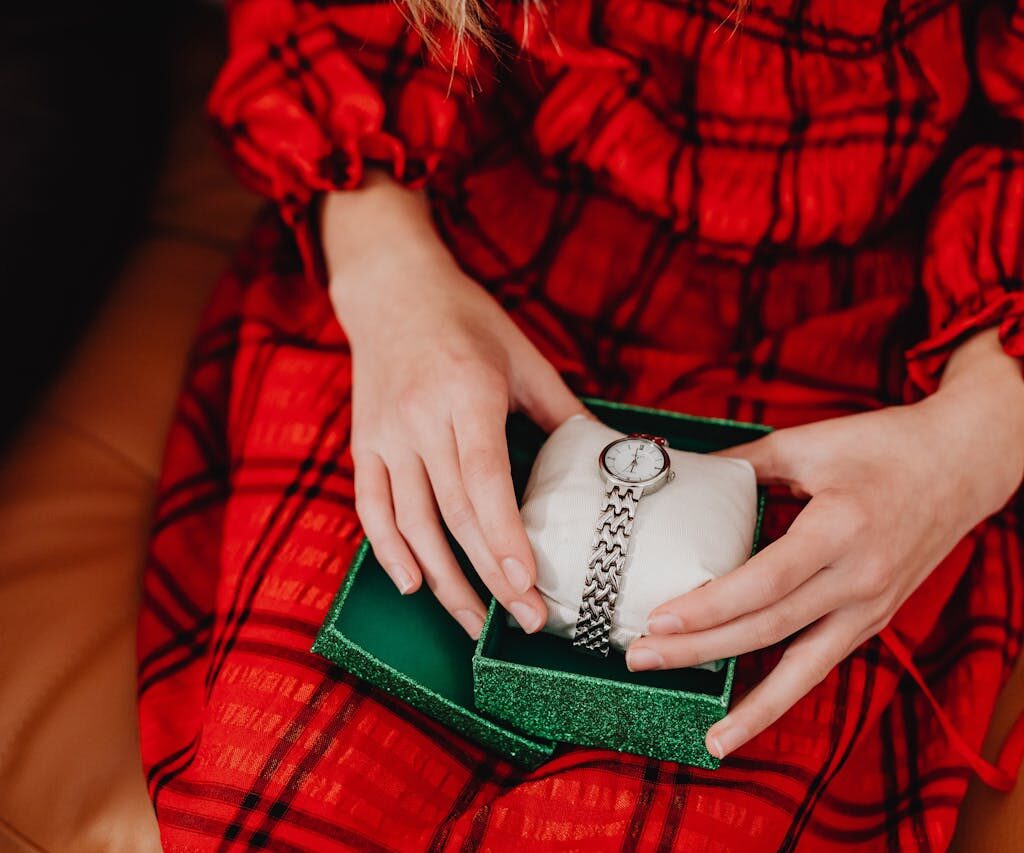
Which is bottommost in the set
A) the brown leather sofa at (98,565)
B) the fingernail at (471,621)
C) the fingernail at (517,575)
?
the brown leather sofa at (98,565)

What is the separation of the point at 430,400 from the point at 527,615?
0.51 ft

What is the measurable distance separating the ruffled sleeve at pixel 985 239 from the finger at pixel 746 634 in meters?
0.20

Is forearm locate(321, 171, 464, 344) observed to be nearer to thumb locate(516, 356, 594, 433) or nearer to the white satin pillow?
thumb locate(516, 356, 594, 433)

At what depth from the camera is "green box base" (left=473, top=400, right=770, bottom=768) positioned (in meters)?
0.47

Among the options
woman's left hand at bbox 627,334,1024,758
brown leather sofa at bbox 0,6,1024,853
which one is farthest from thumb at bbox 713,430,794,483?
brown leather sofa at bbox 0,6,1024,853

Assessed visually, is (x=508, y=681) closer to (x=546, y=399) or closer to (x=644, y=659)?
(x=644, y=659)

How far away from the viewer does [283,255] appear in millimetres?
788

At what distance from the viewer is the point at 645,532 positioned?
50 centimetres

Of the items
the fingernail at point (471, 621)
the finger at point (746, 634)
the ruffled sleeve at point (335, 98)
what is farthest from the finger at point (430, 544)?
the ruffled sleeve at point (335, 98)

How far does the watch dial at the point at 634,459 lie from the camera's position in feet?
1.67

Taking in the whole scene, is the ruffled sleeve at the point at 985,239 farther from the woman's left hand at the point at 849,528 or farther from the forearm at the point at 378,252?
the forearm at the point at 378,252

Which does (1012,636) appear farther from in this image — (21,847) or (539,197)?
(21,847)

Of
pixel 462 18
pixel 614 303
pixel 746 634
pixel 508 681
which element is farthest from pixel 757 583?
pixel 462 18

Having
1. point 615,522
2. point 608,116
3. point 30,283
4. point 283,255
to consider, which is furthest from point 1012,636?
point 30,283
